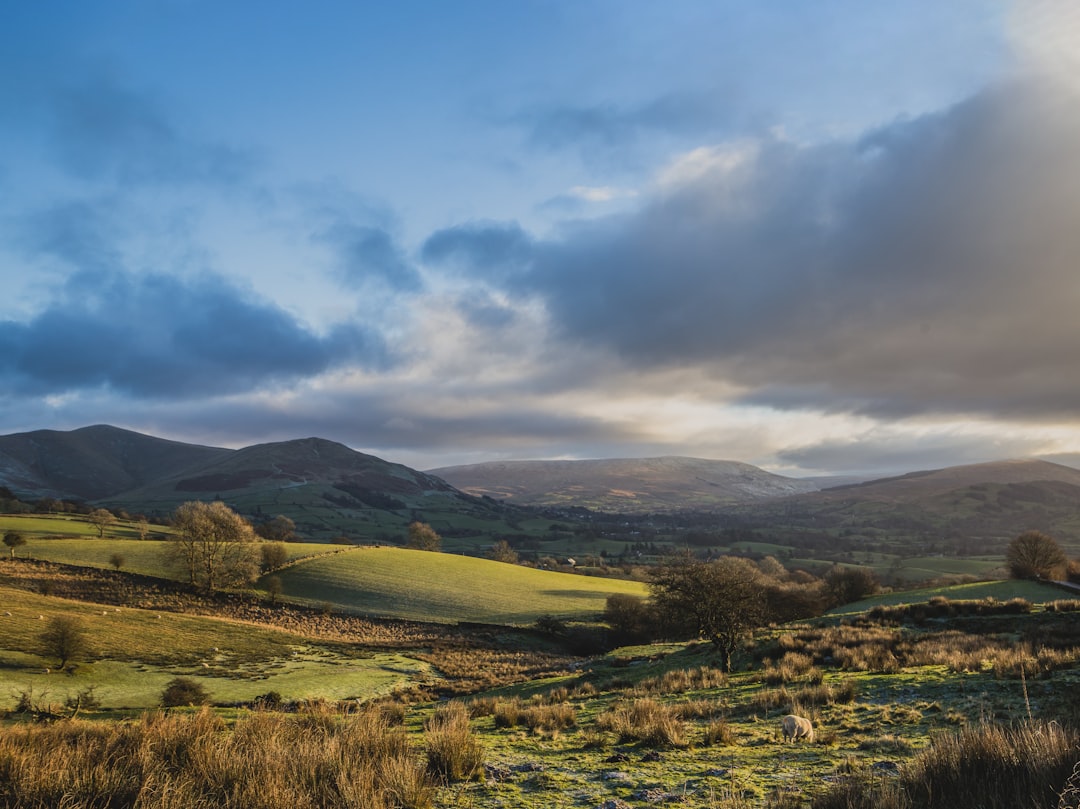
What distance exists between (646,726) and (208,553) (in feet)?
254

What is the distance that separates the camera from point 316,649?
51.8 m


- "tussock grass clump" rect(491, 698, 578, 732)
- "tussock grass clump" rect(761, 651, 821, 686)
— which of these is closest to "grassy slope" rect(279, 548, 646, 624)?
"tussock grass clump" rect(761, 651, 821, 686)

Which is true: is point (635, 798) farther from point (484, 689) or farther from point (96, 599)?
point (96, 599)

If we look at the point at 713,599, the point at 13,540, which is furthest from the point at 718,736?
the point at 13,540

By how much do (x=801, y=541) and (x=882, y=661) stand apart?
19610 cm

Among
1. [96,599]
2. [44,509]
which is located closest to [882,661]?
[96,599]

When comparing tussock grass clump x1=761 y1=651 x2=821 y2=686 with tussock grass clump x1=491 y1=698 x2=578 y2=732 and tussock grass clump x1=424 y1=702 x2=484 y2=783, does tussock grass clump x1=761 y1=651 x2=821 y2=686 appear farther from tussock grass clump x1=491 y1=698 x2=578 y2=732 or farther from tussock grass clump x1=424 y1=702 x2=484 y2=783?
tussock grass clump x1=424 y1=702 x2=484 y2=783

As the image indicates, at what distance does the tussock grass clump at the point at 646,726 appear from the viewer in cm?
1059

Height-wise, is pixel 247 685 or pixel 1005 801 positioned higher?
pixel 1005 801

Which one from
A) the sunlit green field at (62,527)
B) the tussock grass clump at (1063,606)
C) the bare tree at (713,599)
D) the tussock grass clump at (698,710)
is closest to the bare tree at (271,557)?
the sunlit green field at (62,527)

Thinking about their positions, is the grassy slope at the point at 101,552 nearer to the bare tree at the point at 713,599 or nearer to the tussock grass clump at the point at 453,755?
the bare tree at the point at 713,599

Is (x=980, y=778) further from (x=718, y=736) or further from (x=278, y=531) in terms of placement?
(x=278, y=531)

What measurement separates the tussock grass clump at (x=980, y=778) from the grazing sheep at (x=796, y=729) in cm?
497

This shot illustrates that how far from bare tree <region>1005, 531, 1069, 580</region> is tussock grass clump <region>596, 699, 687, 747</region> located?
73994mm
